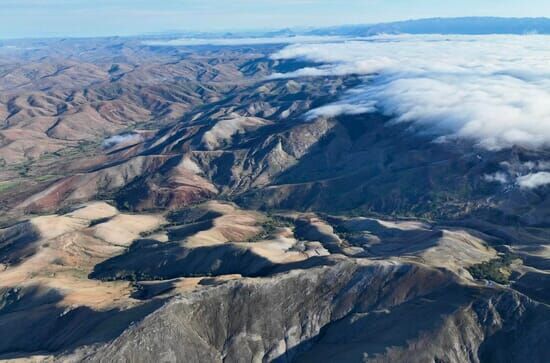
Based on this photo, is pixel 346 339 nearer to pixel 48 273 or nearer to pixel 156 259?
pixel 156 259

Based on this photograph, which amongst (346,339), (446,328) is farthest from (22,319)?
(446,328)

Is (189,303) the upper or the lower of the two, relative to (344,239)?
upper

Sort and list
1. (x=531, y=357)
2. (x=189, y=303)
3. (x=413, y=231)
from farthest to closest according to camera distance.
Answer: (x=413, y=231)
(x=189, y=303)
(x=531, y=357)

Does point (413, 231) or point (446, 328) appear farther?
point (413, 231)

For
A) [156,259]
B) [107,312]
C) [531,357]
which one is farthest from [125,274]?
[531,357]

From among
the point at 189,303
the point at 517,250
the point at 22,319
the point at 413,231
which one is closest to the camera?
the point at 189,303

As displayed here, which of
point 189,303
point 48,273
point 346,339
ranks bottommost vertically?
point 48,273
